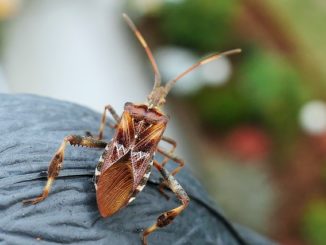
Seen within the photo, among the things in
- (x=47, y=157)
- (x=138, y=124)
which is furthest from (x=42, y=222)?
(x=138, y=124)

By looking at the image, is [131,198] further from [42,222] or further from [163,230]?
[42,222]

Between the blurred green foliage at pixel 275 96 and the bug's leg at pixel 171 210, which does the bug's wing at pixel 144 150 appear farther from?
the blurred green foliage at pixel 275 96

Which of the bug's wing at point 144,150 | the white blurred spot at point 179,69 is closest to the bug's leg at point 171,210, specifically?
the bug's wing at point 144,150

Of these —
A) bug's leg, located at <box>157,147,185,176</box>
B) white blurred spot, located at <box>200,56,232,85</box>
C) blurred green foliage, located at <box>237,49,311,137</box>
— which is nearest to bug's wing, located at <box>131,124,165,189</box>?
bug's leg, located at <box>157,147,185,176</box>

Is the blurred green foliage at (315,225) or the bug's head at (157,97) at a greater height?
the bug's head at (157,97)

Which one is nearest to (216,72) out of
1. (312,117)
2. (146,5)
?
(312,117)
